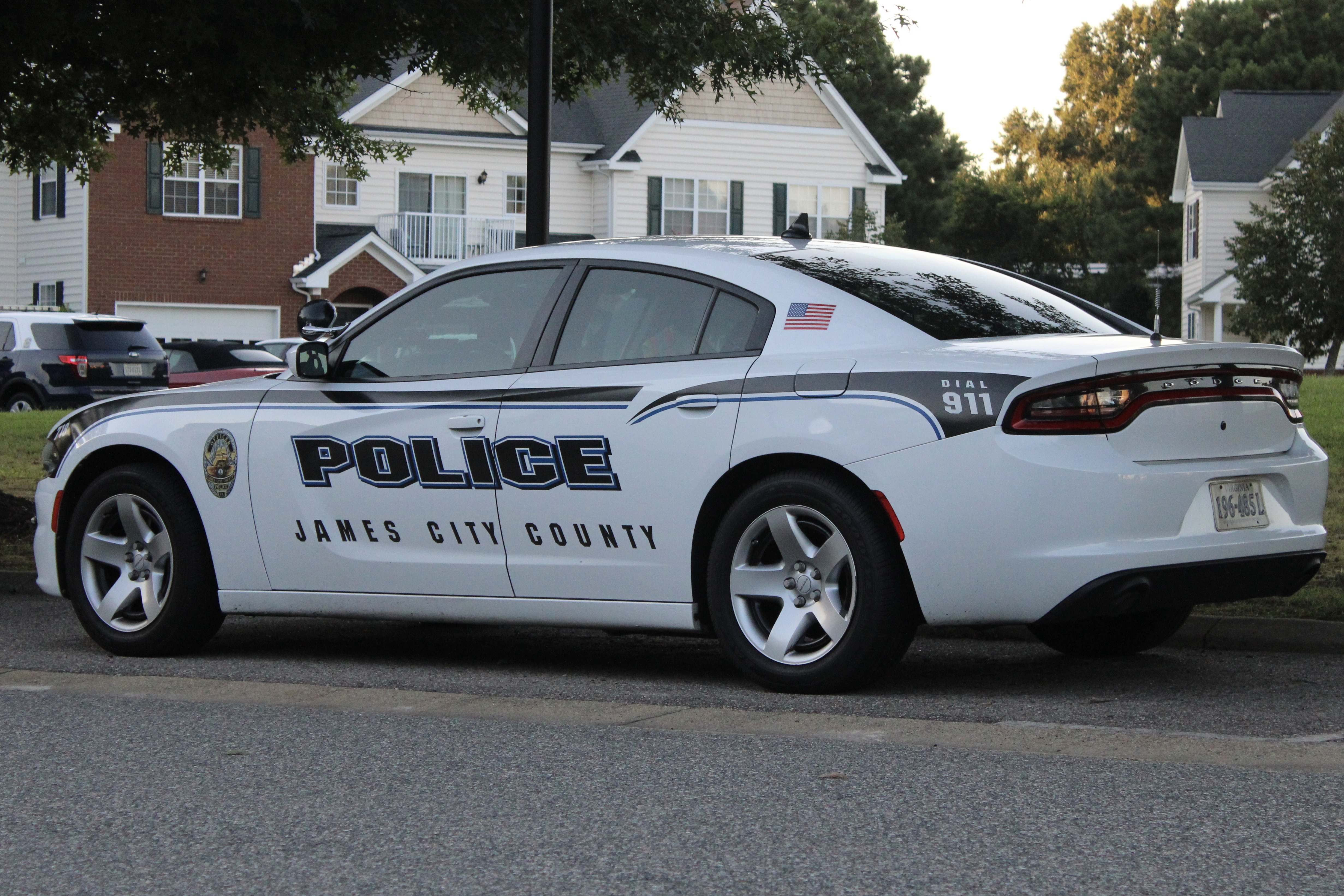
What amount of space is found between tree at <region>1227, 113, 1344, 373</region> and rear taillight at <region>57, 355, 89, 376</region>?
21991 millimetres

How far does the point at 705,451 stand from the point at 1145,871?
260cm

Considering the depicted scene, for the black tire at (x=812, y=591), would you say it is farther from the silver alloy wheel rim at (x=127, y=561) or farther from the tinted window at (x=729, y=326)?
the silver alloy wheel rim at (x=127, y=561)

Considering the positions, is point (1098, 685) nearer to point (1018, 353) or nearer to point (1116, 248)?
point (1018, 353)

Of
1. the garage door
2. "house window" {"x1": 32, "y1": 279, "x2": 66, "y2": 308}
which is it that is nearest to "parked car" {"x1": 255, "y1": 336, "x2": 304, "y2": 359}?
the garage door

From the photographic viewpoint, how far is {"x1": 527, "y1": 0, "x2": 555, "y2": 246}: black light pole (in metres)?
9.70

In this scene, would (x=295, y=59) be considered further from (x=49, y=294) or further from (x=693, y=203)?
(x=693, y=203)

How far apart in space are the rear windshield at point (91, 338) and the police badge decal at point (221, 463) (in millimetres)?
18531

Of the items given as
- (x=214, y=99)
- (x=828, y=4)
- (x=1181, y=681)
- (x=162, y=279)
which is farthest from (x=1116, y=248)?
(x=1181, y=681)

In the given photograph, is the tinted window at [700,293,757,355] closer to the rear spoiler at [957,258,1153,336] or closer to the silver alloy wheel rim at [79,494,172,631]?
the rear spoiler at [957,258,1153,336]

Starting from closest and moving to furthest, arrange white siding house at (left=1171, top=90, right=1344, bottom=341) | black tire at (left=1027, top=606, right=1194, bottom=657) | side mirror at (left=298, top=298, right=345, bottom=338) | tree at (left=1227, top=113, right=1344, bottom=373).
Result: black tire at (left=1027, top=606, right=1194, bottom=657), side mirror at (left=298, top=298, right=345, bottom=338), tree at (left=1227, top=113, right=1344, bottom=373), white siding house at (left=1171, top=90, right=1344, bottom=341)

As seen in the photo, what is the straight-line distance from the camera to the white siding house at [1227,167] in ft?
158

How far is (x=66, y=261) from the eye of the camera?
3731cm

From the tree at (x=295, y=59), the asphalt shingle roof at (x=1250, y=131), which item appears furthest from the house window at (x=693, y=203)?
the tree at (x=295, y=59)

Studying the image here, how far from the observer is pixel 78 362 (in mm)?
24969
